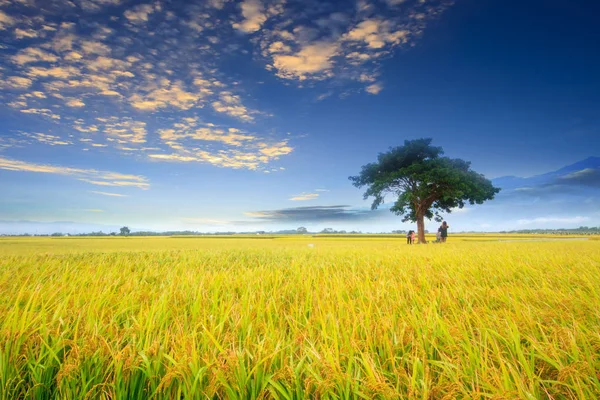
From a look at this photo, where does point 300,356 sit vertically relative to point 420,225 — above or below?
below

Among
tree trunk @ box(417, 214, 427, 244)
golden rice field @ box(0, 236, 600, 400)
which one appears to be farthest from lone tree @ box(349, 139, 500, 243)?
golden rice field @ box(0, 236, 600, 400)

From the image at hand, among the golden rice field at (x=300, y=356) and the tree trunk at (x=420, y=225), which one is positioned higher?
the tree trunk at (x=420, y=225)

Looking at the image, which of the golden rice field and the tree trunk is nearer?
the golden rice field

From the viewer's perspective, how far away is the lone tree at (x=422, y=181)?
35.1m

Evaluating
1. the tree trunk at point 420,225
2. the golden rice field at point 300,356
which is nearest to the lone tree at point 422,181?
the tree trunk at point 420,225

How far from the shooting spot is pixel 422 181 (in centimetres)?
3481

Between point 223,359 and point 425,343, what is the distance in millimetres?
1679

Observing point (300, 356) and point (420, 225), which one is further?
point (420, 225)

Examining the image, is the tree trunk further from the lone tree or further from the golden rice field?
the golden rice field

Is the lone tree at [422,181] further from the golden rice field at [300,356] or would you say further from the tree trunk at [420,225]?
the golden rice field at [300,356]

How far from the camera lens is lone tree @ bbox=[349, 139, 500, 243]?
1380 inches

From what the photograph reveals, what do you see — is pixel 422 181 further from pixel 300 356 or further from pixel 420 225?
pixel 300 356

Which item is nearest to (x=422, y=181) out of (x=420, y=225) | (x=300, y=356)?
(x=420, y=225)

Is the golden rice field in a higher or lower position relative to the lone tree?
lower
